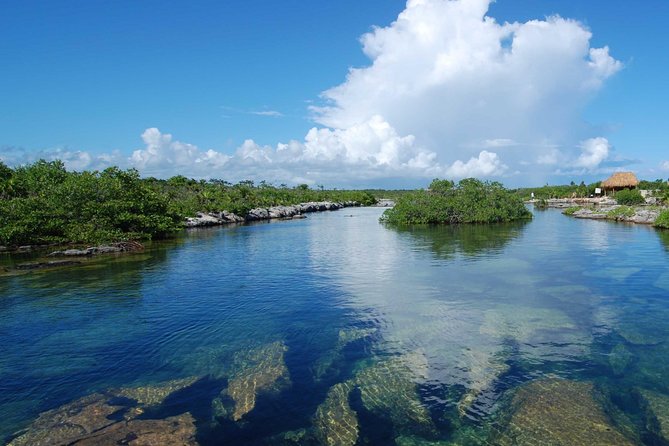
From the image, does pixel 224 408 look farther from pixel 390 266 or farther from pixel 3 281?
pixel 3 281

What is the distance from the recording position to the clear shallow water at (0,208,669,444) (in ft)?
33.1

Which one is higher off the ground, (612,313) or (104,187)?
(104,187)

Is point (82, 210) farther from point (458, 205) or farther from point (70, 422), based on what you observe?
point (458, 205)

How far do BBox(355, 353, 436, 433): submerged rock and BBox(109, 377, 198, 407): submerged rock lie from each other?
480 centimetres

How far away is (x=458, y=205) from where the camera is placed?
59.6 metres

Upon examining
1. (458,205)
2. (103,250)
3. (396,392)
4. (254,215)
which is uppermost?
(458,205)

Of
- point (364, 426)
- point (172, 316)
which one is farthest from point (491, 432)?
point (172, 316)

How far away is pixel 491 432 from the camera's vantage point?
919 cm

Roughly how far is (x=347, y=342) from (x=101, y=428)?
7.64 m

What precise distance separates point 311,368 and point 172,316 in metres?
8.23

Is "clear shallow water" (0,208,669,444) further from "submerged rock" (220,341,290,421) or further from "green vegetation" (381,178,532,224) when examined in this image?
"green vegetation" (381,178,532,224)

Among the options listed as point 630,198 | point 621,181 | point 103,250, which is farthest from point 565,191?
point 103,250

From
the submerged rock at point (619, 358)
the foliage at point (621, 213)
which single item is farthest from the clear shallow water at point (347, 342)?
the foliage at point (621, 213)

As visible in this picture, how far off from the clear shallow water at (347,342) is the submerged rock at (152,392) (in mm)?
246
